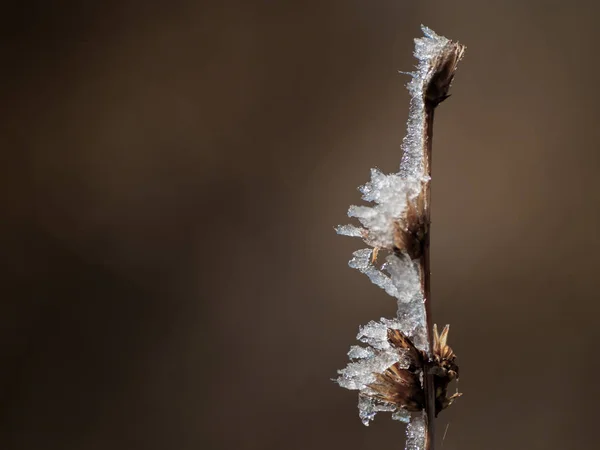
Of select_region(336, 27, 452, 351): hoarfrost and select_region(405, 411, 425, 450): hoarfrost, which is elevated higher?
select_region(336, 27, 452, 351): hoarfrost

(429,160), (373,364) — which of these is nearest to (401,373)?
(373,364)

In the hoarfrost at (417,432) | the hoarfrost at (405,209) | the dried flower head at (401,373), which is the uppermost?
the hoarfrost at (405,209)

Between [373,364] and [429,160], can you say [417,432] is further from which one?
[429,160]

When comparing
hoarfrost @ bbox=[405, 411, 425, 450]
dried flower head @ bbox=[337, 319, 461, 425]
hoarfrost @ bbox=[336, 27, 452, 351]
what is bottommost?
hoarfrost @ bbox=[405, 411, 425, 450]

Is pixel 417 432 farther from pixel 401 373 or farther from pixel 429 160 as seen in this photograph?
pixel 429 160

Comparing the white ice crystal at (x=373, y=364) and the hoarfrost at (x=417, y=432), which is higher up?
the white ice crystal at (x=373, y=364)

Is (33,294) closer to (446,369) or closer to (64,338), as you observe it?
(64,338)

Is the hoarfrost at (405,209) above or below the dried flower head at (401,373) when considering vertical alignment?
above

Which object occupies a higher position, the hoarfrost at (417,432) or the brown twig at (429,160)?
the brown twig at (429,160)

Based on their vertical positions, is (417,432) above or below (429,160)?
below
